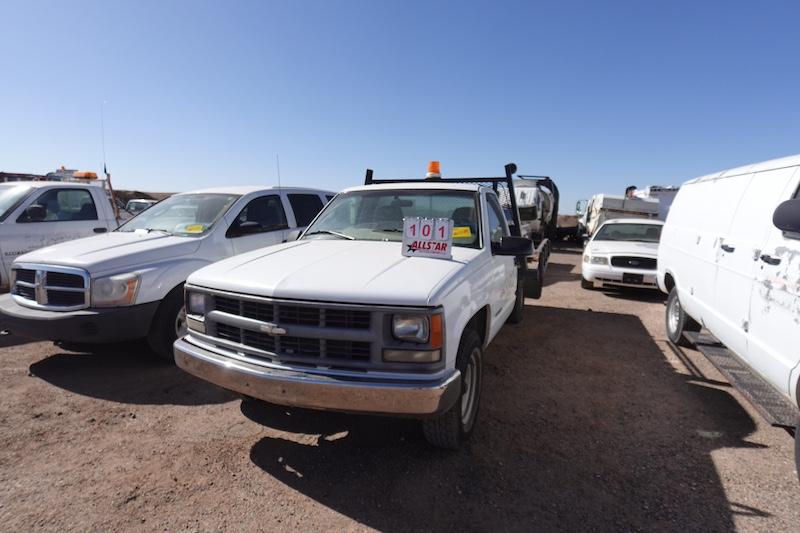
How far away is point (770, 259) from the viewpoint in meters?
3.19

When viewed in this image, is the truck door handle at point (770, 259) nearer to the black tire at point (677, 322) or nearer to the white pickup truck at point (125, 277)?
the black tire at point (677, 322)

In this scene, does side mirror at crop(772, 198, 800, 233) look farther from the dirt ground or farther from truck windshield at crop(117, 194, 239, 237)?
truck windshield at crop(117, 194, 239, 237)

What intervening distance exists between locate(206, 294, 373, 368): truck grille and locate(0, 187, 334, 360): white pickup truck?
205 cm

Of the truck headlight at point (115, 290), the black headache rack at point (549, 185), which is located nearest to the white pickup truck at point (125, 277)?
the truck headlight at point (115, 290)

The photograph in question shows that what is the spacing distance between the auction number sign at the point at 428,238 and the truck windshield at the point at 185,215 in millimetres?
2929

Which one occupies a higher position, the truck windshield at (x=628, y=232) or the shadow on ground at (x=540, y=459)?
the truck windshield at (x=628, y=232)

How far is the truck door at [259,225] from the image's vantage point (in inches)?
210

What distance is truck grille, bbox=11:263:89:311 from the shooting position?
13.4 feet

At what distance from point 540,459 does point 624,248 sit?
7059 mm

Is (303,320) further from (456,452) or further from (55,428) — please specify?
(55,428)

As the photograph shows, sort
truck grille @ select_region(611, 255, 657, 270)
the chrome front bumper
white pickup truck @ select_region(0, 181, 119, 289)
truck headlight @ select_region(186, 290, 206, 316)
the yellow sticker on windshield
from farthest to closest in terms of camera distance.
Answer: truck grille @ select_region(611, 255, 657, 270)
white pickup truck @ select_region(0, 181, 119, 289)
the yellow sticker on windshield
truck headlight @ select_region(186, 290, 206, 316)
the chrome front bumper

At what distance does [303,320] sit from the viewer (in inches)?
102

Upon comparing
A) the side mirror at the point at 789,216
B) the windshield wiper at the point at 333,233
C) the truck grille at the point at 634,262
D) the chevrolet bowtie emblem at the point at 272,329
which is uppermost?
the side mirror at the point at 789,216

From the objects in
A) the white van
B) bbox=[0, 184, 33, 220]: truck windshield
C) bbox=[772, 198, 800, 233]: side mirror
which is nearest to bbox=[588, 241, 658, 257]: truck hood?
the white van
